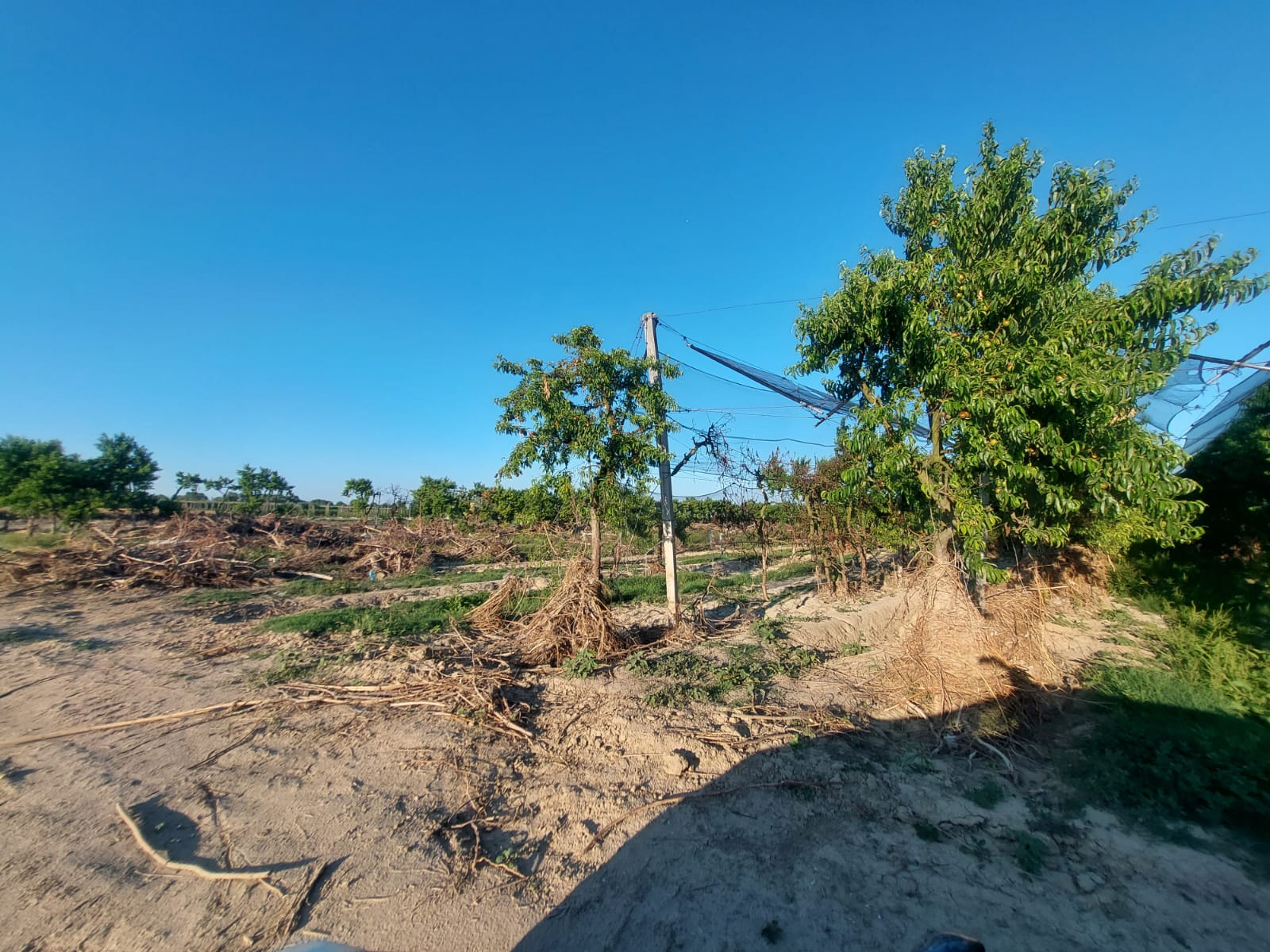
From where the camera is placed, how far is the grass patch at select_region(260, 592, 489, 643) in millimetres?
8633

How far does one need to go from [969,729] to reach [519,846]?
4.06m

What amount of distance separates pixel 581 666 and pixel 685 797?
2.85 metres

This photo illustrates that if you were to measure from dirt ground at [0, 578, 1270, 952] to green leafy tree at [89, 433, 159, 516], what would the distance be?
15550 millimetres

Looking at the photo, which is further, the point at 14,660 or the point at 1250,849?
the point at 14,660

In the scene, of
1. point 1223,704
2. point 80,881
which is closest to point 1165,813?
point 1223,704

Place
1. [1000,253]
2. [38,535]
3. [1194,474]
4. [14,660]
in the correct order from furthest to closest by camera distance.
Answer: [38,535] < [1194,474] < [14,660] < [1000,253]

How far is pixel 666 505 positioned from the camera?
896 centimetres

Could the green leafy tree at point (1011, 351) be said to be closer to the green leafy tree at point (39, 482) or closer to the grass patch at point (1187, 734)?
the grass patch at point (1187, 734)

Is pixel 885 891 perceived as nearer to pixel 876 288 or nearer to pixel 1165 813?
pixel 1165 813

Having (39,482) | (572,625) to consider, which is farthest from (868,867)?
(39,482)

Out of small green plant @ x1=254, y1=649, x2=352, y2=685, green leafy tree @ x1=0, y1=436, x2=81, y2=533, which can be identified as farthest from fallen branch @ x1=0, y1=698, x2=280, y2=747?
green leafy tree @ x1=0, y1=436, x2=81, y2=533

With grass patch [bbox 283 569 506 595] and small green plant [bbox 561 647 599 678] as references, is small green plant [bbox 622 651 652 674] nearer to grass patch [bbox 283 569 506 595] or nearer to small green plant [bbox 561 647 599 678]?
small green plant [bbox 561 647 599 678]

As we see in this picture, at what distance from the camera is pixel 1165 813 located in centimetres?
381

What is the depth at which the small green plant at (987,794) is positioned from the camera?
4016mm
